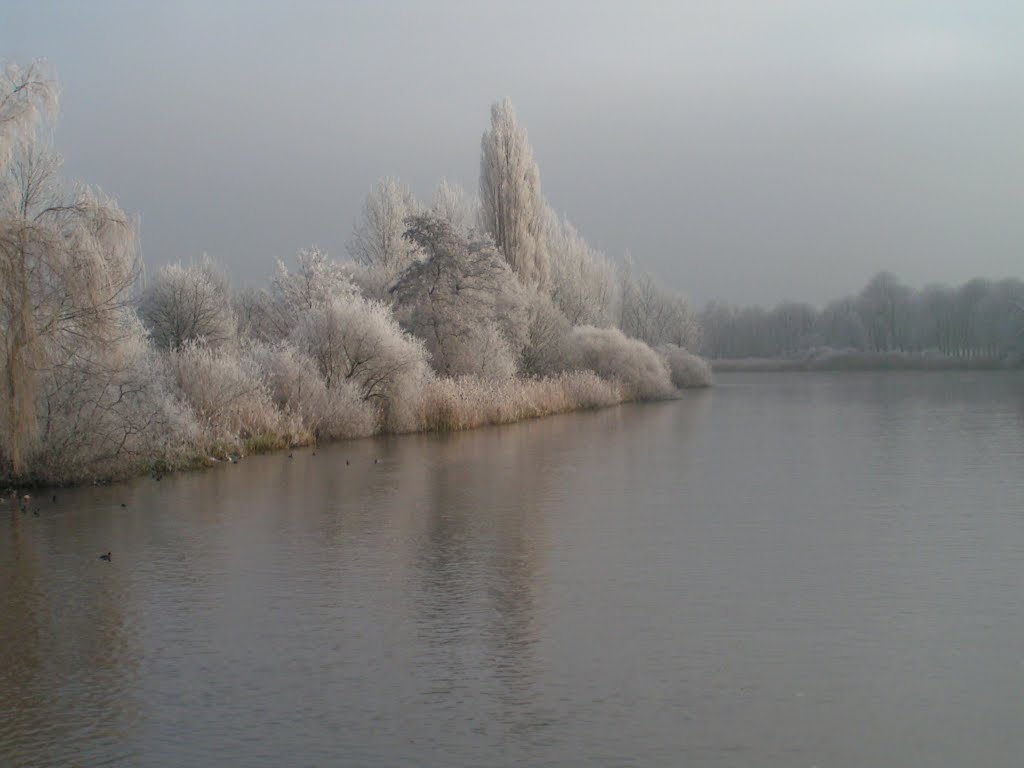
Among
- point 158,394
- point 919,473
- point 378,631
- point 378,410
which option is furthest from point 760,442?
point 378,631

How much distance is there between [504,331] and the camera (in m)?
29.9

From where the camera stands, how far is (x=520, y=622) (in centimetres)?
679

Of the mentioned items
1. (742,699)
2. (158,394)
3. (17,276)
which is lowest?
(742,699)

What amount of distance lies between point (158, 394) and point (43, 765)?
10.8 m

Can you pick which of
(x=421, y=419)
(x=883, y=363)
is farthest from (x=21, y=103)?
(x=883, y=363)

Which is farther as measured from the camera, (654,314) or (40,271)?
(654,314)

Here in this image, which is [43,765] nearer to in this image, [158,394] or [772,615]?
[772,615]

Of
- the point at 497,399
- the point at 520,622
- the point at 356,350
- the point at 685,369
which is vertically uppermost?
the point at 356,350

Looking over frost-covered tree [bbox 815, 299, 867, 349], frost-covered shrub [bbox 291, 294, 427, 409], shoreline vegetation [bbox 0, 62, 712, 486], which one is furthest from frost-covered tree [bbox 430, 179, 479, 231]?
frost-covered tree [bbox 815, 299, 867, 349]

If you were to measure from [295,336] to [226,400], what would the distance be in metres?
4.04

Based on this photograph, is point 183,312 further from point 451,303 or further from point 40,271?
point 40,271

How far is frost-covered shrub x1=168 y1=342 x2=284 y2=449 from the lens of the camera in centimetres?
1755

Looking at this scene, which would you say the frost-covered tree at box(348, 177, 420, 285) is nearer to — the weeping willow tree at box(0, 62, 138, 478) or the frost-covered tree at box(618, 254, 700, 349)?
the frost-covered tree at box(618, 254, 700, 349)

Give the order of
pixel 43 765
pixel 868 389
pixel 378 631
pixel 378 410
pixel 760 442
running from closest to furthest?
pixel 43 765 → pixel 378 631 → pixel 760 442 → pixel 378 410 → pixel 868 389
